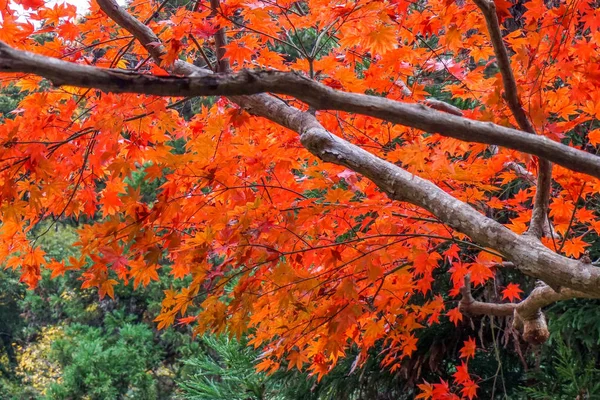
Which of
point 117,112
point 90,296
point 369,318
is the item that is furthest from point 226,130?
point 90,296

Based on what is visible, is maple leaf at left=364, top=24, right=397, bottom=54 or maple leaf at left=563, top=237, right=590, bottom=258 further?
maple leaf at left=563, top=237, right=590, bottom=258

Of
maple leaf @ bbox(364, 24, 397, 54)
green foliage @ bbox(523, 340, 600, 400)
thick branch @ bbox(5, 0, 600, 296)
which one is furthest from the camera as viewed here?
green foliage @ bbox(523, 340, 600, 400)

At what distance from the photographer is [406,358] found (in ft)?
11.5

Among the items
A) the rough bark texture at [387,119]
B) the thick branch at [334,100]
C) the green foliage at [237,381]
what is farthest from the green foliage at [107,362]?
the thick branch at [334,100]

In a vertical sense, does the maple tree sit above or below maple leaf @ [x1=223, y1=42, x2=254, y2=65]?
below

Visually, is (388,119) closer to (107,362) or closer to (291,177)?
(291,177)

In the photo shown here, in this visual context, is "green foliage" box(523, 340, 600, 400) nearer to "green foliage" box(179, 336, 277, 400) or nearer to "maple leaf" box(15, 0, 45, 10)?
"green foliage" box(179, 336, 277, 400)

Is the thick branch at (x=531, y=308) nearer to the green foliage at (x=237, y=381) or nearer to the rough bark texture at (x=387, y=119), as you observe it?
the rough bark texture at (x=387, y=119)

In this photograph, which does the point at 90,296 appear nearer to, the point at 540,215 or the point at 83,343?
the point at 83,343

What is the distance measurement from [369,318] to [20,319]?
924 centimetres

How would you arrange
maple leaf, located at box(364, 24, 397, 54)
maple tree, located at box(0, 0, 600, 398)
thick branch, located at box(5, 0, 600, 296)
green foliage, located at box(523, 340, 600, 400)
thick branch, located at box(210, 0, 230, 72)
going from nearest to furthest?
thick branch, located at box(5, 0, 600, 296)
maple tree, located at box(0, 0, 600, 398)
thick branch, located at box(210, 0, 230, 72)
maple leaf, located at box(364, 24, 397, 54)
green foliage, located at box(523, 340, 600, 400)

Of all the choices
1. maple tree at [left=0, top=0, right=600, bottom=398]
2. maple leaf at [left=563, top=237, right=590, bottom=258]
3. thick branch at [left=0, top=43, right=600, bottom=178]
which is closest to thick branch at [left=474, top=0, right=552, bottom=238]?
maple tree at [left=0, top=0, right=600, bottom=398]

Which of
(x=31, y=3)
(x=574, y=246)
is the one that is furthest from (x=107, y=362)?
(x=574, y=246)

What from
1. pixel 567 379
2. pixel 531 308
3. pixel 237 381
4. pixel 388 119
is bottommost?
pixel 237 381
